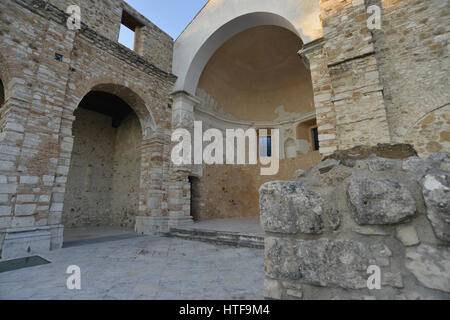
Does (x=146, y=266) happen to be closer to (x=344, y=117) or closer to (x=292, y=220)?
(x=292, y=220)

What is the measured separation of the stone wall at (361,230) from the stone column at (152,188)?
5.56 metres

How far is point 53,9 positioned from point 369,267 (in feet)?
23.1

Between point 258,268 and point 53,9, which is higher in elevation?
point 53,9

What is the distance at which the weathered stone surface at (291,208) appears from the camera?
122 centimetres

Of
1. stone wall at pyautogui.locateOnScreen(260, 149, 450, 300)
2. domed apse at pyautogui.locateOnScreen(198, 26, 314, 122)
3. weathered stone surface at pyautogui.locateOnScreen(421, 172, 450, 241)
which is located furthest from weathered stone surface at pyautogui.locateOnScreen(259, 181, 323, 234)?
domed apse at pyautogui.locateOnScreen(198, 26, 314, 122)

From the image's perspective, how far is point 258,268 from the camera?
2.96 m

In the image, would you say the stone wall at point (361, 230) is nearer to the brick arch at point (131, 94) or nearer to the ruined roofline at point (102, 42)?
the brick arch at point (131, 94)

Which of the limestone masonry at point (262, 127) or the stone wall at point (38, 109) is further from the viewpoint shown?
the stone wall at point (38, 109)

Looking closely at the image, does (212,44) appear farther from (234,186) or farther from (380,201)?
(380,201)

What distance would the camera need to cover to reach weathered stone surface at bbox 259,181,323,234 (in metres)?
1.22

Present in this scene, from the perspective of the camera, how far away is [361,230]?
1117 millimetres

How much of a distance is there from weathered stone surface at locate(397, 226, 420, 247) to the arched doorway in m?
7.50

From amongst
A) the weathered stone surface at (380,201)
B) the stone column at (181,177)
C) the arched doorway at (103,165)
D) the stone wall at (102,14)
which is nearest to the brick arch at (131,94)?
the stone column at (181,177)
